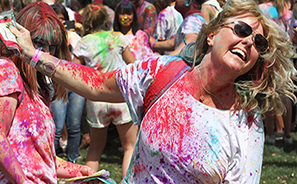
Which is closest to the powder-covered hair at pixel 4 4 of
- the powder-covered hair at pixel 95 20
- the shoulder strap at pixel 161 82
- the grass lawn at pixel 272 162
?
the powder-covered hair at pixel 95 20

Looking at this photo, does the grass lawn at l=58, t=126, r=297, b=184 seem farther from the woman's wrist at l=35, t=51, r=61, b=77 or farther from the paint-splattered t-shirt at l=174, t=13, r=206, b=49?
the woman's wrist at l=35, t=51, r=61, b=77

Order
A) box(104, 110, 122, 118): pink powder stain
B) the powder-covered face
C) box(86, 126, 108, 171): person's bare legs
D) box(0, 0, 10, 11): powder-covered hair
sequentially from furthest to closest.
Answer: box(0, 0, 10, 11): powder-covered hair, the powder-covered face, box(86, 126, 108, 171): person's bare legs, box(104, 110, 122, 118): pink powder stain

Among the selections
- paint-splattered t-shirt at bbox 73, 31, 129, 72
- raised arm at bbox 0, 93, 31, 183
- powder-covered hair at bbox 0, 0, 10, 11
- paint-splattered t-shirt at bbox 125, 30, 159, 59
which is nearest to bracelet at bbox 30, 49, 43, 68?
raised arm at bbox 0, 93, 31, 183

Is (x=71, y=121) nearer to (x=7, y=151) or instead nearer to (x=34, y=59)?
(x=34, y=59)

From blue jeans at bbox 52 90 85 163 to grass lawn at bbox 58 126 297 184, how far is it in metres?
0.54

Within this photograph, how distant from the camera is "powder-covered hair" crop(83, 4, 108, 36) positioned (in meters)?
4.25

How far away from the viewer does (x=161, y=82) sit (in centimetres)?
184

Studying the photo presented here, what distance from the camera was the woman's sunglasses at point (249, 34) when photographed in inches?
70.5

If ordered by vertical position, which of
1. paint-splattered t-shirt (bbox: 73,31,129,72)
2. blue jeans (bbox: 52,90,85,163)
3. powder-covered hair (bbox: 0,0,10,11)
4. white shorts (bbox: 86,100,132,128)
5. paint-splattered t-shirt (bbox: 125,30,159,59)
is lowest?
blue jeans (bbox: 52,90,85,163)

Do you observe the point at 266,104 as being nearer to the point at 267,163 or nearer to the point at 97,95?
the point at 97,95

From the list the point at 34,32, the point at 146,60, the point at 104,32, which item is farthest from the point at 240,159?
the point at 104,32

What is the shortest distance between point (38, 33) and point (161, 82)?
2.67 feet

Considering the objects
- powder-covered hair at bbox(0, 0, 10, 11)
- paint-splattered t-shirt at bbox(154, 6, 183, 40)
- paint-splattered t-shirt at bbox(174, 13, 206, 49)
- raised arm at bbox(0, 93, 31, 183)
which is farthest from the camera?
paint-splattered t-shirt at bbox(154, 6, 183, 40)

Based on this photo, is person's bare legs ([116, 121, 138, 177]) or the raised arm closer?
the raised arm
